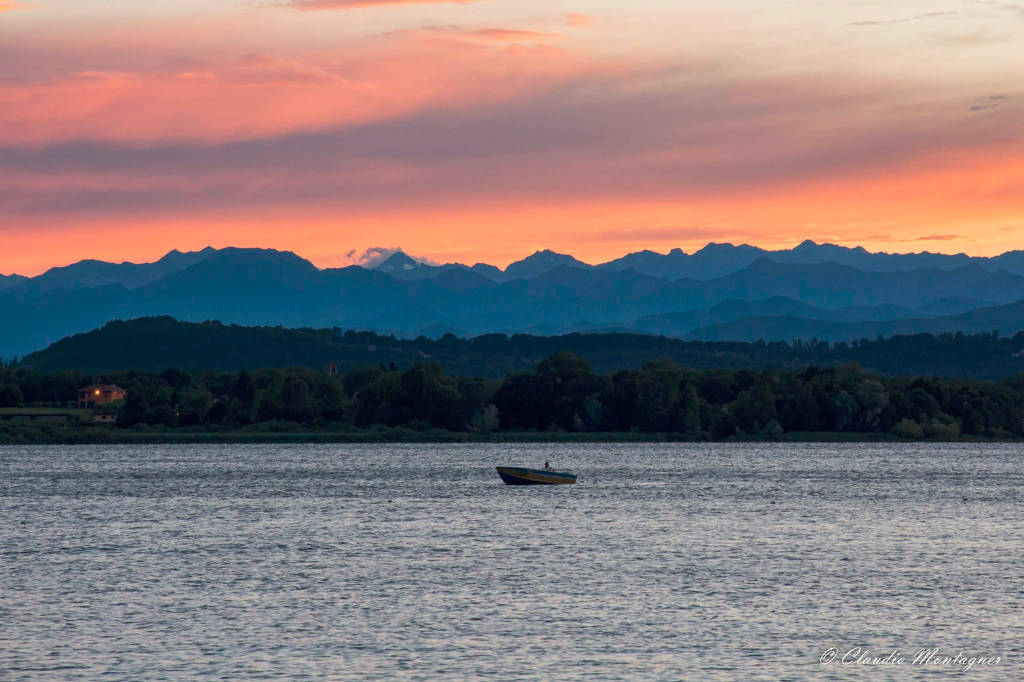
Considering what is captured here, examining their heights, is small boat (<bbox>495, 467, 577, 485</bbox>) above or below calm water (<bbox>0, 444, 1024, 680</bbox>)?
above

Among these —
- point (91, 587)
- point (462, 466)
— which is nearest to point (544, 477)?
point (462, 466)

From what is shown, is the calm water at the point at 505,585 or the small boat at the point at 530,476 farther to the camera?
the small boat at the point at 530,476

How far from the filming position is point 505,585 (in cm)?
6562

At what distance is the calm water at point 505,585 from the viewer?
47.0 meters

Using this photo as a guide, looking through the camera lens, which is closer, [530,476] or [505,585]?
[505,585]

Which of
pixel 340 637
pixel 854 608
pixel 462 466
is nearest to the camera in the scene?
pixel 340 637

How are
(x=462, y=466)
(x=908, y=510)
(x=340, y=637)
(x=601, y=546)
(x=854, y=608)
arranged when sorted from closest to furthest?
(x=340, y=637) < (x=854, y=608) < (x=601, y=546) < (x=908, y=510) < (x=462, y=466)

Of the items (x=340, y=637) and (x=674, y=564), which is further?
(x=674, y=564)

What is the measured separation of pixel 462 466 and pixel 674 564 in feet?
392

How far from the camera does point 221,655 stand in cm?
4775

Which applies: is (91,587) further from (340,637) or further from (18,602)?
(340,637)

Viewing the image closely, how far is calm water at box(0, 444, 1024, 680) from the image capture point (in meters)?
47.0

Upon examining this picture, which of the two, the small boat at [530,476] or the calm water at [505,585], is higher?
the small boat at [530,476]

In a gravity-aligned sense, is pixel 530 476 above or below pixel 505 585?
above
